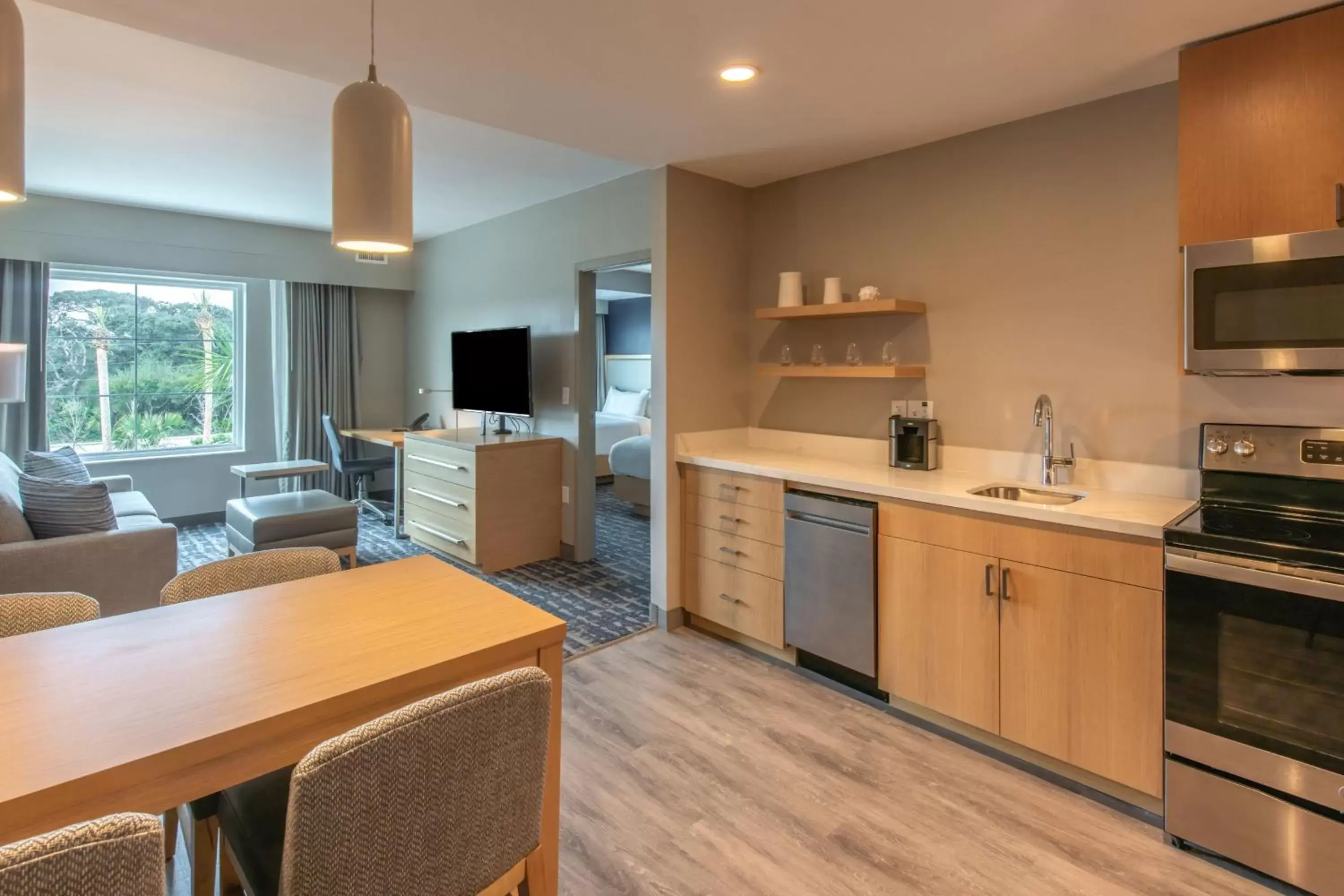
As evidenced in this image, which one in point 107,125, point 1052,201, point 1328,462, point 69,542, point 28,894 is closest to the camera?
point 28,894

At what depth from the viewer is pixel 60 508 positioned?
304 cm

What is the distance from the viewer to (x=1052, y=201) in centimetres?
271

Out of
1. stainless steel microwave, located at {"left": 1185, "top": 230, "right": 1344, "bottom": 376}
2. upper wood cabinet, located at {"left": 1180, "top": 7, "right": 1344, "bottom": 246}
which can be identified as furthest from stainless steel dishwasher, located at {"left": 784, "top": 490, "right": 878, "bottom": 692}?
upper wood cabinet, located at {"left": 1180, "top": 7, "right": 1344, "bottom": 246}

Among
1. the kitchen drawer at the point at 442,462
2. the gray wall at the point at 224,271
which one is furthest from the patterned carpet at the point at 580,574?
the kitchen drawer at the point at 442,462

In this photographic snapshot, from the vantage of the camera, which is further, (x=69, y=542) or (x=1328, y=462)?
(x=69, y=542)

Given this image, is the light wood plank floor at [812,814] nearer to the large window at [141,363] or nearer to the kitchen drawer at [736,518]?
the kitchen drawer at [736,518]

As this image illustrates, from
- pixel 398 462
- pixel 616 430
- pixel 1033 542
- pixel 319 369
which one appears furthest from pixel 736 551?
pixel 319 369

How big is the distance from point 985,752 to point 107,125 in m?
4.87

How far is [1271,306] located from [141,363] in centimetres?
712

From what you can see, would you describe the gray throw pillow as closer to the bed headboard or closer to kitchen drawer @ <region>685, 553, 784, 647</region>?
kitchen drawer @ <region>685, 553, 784, 647</region>

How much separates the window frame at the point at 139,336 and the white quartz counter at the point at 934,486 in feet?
15.3

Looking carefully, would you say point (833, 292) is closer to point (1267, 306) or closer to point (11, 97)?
point (1267, 306)

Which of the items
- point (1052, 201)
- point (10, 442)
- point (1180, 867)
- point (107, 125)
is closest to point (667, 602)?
point (1180, 867)

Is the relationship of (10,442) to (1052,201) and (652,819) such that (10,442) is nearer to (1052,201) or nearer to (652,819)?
(652,819)
